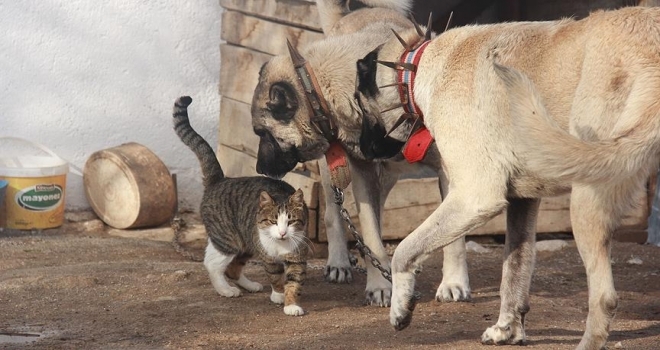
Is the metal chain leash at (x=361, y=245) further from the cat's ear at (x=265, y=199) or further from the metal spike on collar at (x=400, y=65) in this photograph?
the metal spike on collar at (x=400, y=65)

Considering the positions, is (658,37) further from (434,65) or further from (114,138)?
(114,138)

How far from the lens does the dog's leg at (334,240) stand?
630 centimetres

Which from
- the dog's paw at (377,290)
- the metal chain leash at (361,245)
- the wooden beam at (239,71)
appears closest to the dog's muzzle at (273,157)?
the metal chain leash at (361,245)

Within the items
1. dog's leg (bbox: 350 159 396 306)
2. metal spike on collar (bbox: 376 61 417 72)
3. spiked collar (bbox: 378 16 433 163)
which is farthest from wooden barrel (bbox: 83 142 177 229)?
metal spike on collar (bbox: 376 61 417 72)

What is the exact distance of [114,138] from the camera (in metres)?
8.21

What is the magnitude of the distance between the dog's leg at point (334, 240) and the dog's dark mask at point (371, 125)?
1.04 m

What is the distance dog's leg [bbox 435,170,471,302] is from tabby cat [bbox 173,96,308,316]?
2.49 ft

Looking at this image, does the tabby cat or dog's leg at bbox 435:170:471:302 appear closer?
the tabby cat

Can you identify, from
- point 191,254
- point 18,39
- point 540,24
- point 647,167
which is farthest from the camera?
point 18,39

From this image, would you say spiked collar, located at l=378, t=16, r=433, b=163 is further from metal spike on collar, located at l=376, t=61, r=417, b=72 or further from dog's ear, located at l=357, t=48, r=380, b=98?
dog's ear, located at l=357, t=48, r=380, b=98

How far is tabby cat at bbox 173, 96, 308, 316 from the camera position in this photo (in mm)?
5414

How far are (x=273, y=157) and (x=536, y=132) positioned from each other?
2.12m

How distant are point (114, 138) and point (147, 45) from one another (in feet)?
2.41

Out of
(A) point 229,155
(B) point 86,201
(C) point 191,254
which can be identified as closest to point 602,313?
(C) point 191,254
